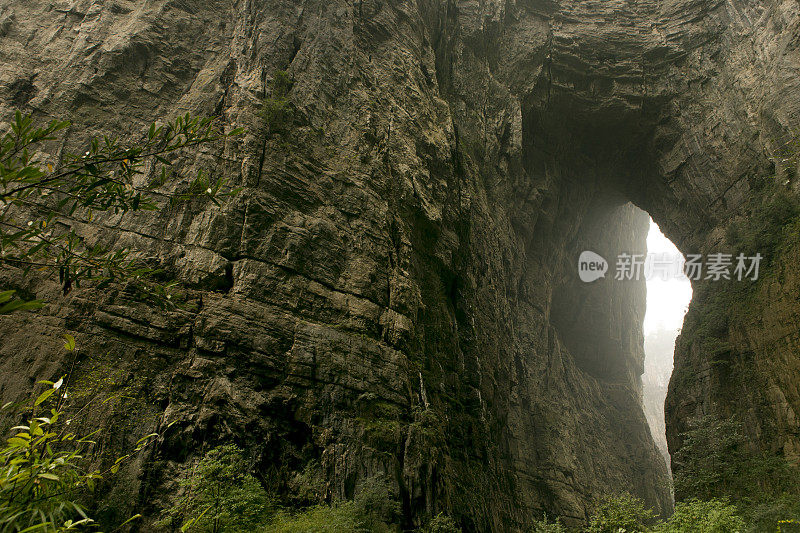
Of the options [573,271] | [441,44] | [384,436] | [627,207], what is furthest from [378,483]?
[627,207]

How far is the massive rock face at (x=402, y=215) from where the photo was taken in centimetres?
686

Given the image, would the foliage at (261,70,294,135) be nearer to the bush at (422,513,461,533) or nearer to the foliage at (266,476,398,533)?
the foliage at (266,476,398,533)

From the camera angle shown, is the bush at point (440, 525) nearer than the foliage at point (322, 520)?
No

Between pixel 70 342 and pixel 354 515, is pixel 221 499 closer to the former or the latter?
pixel 354 515

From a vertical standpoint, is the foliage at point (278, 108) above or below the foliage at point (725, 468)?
above

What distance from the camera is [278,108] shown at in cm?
925

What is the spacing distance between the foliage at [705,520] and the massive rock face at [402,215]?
380 centimetres

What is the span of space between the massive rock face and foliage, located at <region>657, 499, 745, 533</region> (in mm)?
3798

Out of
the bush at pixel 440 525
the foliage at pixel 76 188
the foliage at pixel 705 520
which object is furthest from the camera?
the bush at pixel 440 525

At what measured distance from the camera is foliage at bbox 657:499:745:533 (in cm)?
622

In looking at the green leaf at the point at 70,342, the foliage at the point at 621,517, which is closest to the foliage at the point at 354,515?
the foliage at the point at 621,517

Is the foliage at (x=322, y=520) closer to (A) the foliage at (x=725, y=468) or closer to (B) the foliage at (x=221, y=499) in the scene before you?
(B) the foliage at (x=221, y=499)

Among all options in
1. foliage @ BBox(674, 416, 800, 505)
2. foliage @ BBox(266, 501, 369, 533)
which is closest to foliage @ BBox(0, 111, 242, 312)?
foliage @ BBox(266, 501, 369, 533)

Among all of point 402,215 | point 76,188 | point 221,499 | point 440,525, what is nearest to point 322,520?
point 221,499
